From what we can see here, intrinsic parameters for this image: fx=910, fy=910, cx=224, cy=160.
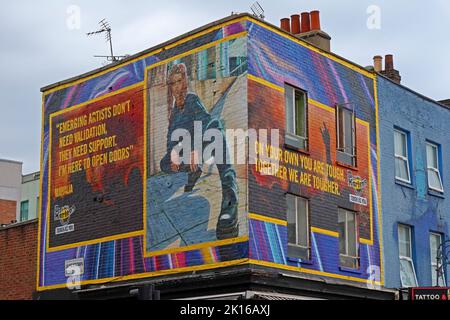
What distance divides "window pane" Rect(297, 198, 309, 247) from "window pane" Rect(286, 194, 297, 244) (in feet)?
0.61

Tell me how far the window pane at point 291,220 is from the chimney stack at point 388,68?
29.4 ft

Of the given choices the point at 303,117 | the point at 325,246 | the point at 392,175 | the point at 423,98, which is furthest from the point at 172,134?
the point at 423,98

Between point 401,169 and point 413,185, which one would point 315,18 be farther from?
point 413,185

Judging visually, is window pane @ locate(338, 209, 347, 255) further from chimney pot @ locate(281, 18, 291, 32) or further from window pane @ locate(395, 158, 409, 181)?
chimney pot @ locate(281, 18, 291, 32)

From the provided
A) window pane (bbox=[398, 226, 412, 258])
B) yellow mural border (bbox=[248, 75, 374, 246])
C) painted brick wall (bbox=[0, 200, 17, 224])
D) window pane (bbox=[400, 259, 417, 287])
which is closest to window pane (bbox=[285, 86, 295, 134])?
yellow mural border (bbox=[248, 75, 374, 246])

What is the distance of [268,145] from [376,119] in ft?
18.3

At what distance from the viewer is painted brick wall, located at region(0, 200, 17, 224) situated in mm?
56856

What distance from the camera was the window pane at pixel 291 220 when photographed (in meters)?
24.4

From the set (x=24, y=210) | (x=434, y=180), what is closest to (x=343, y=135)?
(x=434, y=180)

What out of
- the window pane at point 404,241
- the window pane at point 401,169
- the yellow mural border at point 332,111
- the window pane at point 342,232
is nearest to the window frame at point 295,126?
the yellow mural border at point 332,111

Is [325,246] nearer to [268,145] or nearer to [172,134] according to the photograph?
[268,145]

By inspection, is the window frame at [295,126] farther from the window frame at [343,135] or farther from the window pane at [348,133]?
the window pane at [348,133]

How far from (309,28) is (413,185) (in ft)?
20.0

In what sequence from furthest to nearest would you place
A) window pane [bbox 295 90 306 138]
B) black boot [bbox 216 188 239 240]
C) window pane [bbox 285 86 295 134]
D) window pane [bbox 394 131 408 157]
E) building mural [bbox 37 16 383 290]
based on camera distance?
window pane [bbox 394 131 408 157]
window pane [bbox 295 90 306 138]
window pane [bbox 285 86 295 134]
building mural [bbox 37 16 383 290]
black boot [bbox 216 188 239 240]
